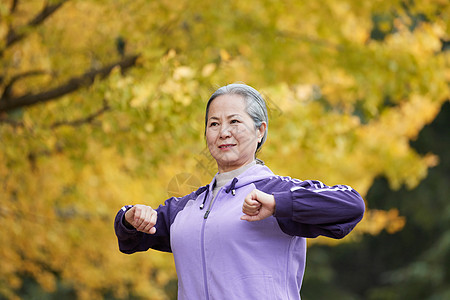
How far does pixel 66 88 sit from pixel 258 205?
13.4 feet

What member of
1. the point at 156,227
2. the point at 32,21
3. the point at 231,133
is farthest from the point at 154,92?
the point at 231,133

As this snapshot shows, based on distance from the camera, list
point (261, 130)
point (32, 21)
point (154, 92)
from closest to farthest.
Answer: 1. point (261, 130)
2. point (154, 92)
3. point (32, 21)

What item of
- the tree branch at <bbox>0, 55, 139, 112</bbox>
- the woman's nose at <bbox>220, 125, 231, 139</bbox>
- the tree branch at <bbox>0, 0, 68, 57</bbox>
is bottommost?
the woman's nose at <bbox>220, 125, 231, 139</bbox>

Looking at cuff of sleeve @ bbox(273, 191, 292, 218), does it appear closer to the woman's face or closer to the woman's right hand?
the woman's face

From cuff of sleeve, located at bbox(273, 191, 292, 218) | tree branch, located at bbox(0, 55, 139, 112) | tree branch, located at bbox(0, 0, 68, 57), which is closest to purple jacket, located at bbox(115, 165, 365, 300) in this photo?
cuff of sleeve, located at bbox(273, 191, 292, 218)

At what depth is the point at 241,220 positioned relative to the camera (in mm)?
1836

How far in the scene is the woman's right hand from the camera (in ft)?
6.37

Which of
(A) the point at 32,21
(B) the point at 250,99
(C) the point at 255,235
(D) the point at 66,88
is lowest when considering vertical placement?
(C) the point at 255,235

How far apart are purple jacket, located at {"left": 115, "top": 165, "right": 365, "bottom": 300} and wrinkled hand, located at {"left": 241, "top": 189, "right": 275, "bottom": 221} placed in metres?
0.02

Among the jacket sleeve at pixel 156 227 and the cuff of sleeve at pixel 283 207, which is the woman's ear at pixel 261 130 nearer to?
the jacket sleeve at pixel 156 227

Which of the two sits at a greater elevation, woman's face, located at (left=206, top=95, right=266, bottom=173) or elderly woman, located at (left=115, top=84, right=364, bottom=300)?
woman's face, located at (left=206, top=95, right=266, bottom=173)

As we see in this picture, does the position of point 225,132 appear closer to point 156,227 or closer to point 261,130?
point 261,130

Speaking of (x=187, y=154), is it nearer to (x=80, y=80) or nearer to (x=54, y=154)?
(x=80, y=80)

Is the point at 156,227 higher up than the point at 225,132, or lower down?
lower down
